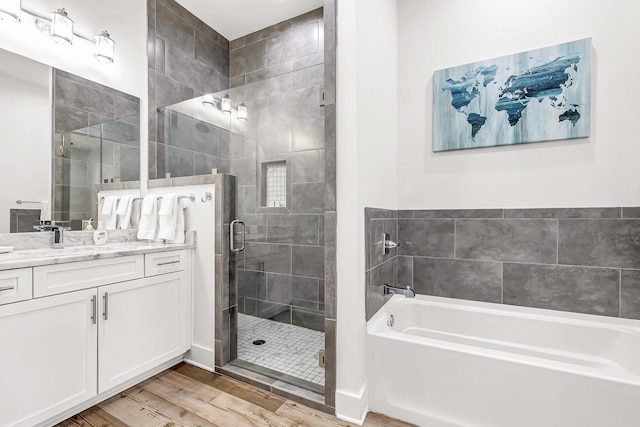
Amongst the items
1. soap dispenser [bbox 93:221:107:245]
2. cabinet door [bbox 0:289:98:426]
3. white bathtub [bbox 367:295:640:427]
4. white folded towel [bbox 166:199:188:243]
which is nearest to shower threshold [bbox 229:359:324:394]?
white bathtub [bbox 367:295:640:427]

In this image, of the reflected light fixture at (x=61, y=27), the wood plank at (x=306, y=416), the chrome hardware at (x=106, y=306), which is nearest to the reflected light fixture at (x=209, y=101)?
the reflected light fixture at (x=61, y=27)

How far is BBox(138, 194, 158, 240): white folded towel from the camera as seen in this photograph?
2.27 metres

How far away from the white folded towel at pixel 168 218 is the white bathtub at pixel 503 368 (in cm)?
155

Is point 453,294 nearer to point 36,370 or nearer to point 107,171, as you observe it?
point 36,370

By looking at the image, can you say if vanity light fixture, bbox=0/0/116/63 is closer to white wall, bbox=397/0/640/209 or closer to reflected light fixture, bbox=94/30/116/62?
reflected light fixture, bbox=94/30/116/62

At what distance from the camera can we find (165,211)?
7.20 feet

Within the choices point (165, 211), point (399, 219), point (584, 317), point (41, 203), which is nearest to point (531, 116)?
point (399, 219)

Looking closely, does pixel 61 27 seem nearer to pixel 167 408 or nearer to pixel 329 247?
pixel 329 247

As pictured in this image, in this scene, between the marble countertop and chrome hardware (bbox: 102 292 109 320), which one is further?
chrome hardware (bbox: 102 292 109 320)

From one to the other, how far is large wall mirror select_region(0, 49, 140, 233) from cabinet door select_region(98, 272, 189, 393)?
726mm

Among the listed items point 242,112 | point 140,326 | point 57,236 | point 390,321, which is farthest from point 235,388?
point 242,112

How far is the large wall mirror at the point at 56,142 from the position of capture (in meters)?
1.77

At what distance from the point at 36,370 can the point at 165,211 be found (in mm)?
1108

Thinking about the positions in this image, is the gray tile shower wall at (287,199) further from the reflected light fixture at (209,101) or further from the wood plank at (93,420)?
the wood plank at (93,420)
